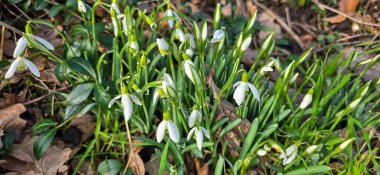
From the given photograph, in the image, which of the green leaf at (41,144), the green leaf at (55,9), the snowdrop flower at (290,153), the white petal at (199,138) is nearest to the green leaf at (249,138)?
the snowdrop flower at (290,153)

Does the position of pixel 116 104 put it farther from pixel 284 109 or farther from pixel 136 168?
pixel 284 109

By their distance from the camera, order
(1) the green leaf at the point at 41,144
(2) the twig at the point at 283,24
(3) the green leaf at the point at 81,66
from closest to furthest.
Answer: (1) the green leaf at the point at 41,144
(3) the green leaf at the point at 81,66
(2) the twig at the point at 283,24

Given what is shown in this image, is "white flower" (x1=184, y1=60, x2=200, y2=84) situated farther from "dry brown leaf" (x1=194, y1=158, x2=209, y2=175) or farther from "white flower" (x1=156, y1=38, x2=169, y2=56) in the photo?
"dry brown leaf" (x1=194, y1=158, x2=209, y2=175)

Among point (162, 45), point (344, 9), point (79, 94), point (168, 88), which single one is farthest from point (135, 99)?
point (344, 9)

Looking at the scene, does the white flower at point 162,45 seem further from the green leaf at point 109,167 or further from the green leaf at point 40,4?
the green leaf at point 40,4

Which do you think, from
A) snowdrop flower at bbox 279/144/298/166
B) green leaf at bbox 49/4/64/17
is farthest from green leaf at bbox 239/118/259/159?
green leaf at bbox 49/4/64/17
